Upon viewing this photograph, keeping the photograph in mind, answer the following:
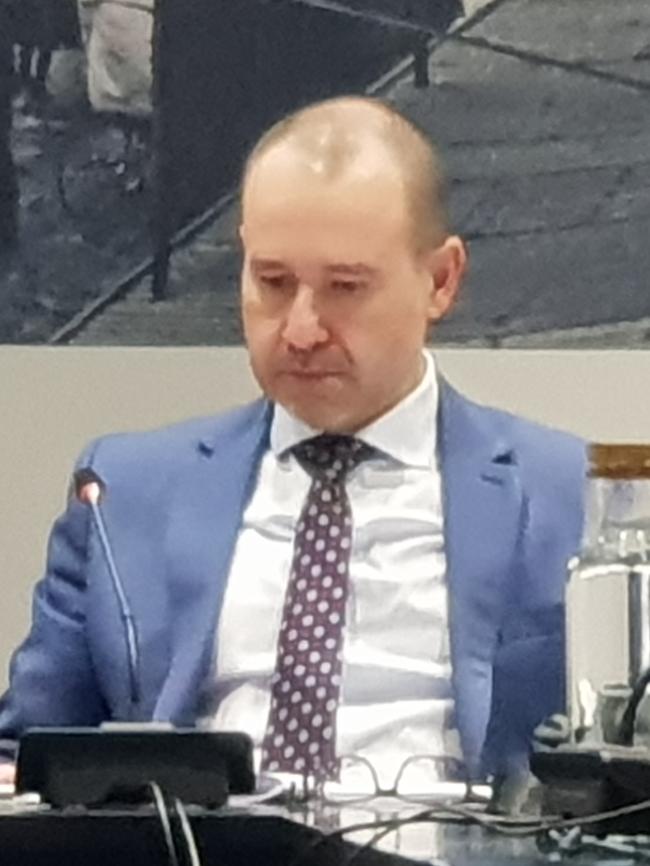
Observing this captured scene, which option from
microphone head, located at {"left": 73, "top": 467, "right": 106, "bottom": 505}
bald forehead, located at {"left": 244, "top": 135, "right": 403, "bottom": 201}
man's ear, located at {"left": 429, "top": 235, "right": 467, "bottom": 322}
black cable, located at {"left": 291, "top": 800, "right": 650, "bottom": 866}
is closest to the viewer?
black cable, located at {"left": 291, "top": 800, "right": 650, "bottom": 866}

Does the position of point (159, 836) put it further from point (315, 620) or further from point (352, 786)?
point (315, 620)

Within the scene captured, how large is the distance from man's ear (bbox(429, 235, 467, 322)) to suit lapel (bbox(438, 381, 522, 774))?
79 mm

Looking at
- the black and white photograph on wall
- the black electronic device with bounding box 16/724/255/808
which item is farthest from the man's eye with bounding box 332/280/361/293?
the black and white photograph on wall

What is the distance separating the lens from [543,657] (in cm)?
153

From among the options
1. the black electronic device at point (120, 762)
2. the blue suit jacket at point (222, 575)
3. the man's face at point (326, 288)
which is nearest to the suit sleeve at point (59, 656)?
the blue suit jacket at point (222, 575)

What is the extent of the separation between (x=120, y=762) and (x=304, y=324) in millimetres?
596

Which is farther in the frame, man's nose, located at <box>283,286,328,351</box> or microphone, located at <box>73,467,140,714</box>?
man's nose, located at <box>283,286,328,351</box>

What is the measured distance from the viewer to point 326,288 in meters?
1.58

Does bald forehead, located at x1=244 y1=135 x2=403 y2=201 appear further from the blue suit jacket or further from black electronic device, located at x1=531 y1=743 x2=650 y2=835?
black electronic device, located at x1=531 y1=743 x2=650 y2=835

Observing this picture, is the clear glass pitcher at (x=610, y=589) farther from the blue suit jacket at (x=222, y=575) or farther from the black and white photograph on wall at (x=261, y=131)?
the black and white photograph on wall at (x=261, y=131)

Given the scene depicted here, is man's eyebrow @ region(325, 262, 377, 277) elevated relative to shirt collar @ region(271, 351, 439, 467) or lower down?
elevated

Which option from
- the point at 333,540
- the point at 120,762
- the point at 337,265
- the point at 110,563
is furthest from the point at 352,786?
the point at 337,265

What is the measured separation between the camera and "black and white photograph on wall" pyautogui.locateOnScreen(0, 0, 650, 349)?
2.33 meters

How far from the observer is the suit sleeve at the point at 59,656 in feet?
5.07
